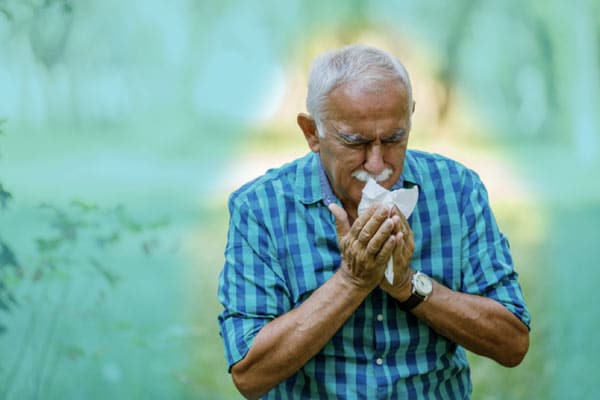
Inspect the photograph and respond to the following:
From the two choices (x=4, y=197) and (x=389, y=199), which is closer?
(x=389, y=199)

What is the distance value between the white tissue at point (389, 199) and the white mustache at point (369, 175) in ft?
0.05

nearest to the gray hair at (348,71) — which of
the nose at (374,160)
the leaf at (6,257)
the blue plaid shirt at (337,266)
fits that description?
the nose at (374,160)

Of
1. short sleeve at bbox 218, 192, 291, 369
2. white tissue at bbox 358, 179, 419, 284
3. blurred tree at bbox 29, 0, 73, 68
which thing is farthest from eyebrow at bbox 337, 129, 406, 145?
blurred tree at bbox 29, 0, 73, 68

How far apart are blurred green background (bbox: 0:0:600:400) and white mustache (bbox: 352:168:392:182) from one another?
1.42 metres

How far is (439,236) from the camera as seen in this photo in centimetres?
244

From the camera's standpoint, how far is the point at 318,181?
246cm

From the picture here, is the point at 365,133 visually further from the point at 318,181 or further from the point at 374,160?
the point at 318,181

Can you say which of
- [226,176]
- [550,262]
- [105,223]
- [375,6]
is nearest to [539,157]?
[550,262]

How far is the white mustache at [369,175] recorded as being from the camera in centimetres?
232

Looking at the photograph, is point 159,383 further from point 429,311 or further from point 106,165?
point 429,311

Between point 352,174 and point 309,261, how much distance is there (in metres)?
0.26

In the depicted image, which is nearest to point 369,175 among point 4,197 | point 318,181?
point 318,181

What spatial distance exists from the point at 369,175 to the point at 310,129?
0.80 ft

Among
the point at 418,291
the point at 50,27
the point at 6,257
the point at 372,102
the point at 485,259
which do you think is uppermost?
the point at 50,27
